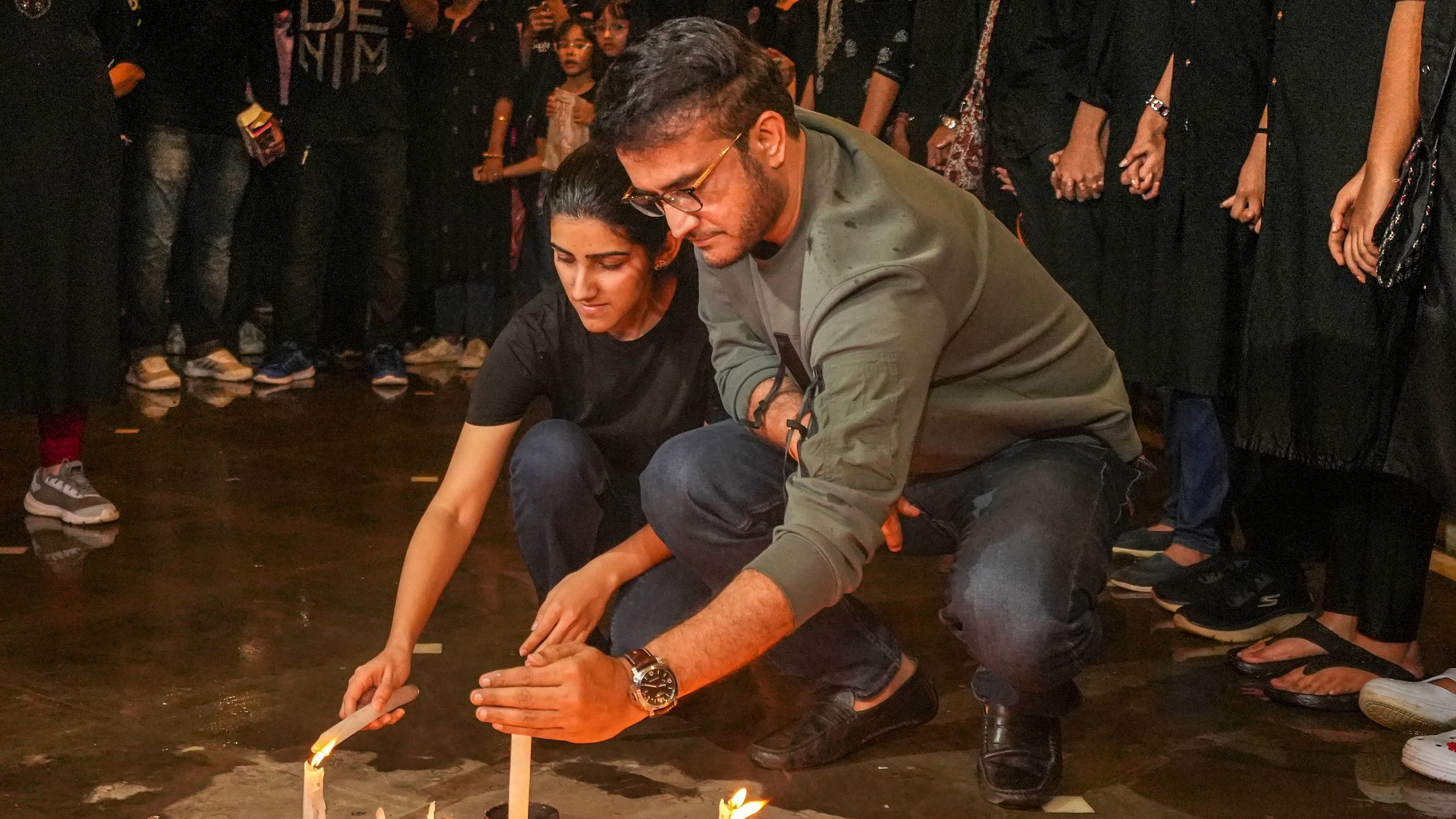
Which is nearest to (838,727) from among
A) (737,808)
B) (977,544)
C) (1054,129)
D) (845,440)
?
(977,544)

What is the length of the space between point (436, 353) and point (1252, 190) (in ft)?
14.7

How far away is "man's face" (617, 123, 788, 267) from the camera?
2.05 meters

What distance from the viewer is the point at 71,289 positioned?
3742 mm

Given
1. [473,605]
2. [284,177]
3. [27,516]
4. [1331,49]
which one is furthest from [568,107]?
[1331,49]

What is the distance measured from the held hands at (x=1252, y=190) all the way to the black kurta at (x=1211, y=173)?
57 millimetres

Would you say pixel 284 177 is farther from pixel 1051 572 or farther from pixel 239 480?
pixel 1051 572

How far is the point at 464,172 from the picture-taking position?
703 cm

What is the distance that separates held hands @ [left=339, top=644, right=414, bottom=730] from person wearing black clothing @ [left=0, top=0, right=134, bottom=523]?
2.01 m

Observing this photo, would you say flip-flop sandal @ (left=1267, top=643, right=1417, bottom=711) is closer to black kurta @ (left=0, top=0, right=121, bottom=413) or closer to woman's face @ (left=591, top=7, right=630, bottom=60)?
black kurta @ (left=0, top=0, right=121, bottom=413)

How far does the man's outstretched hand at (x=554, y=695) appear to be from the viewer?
1.64m

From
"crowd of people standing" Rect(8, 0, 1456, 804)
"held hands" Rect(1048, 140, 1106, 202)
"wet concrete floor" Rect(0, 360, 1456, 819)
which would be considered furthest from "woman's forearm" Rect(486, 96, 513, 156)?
"held hands" Rect(1048, 140, 1106, 202)

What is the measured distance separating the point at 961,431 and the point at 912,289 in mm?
392

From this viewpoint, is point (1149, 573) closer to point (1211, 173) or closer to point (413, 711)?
point (1211, 173)

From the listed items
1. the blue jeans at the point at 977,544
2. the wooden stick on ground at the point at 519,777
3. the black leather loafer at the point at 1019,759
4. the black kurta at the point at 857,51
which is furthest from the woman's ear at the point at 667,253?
the black kurta at the point at 857,51
